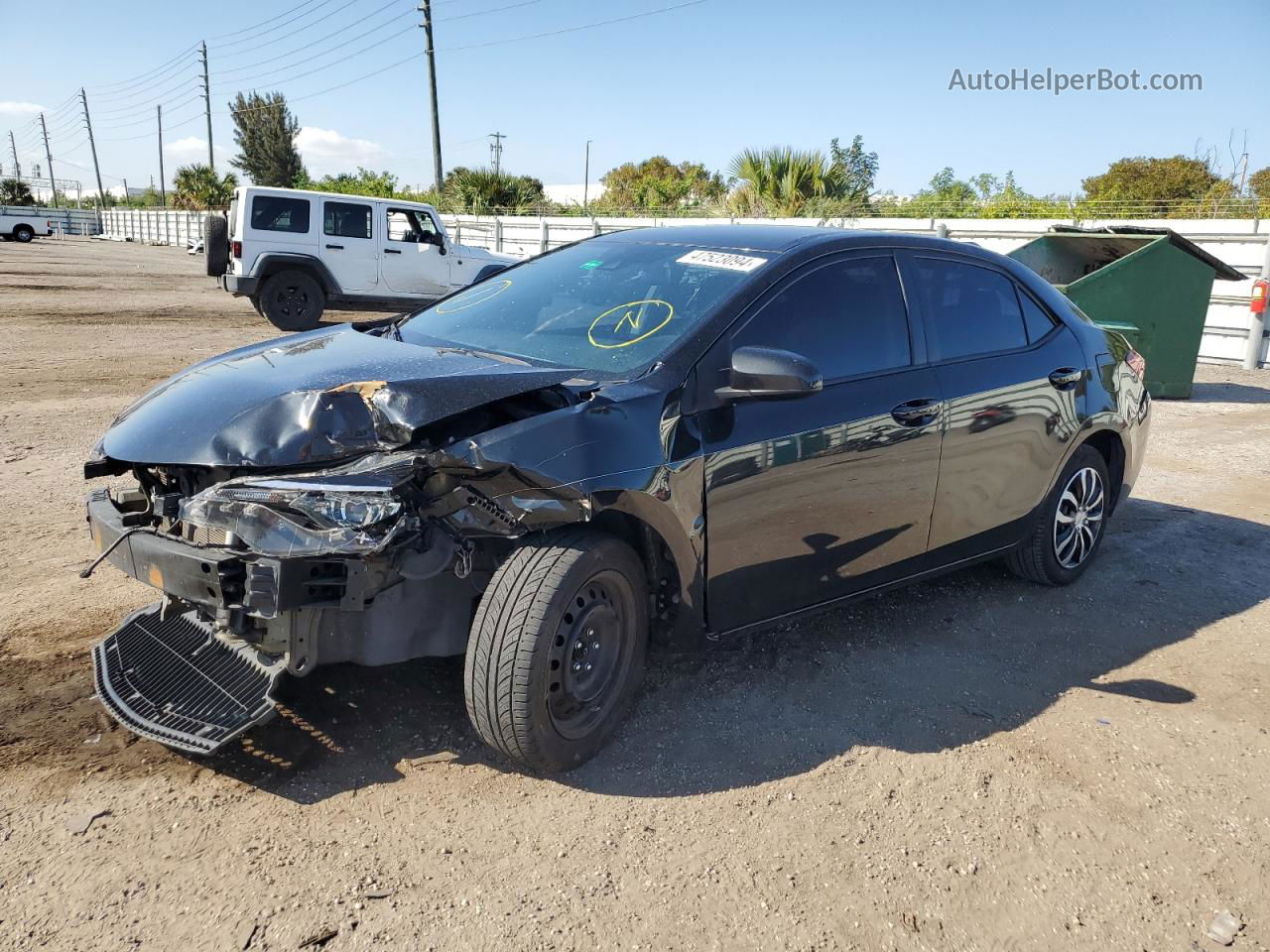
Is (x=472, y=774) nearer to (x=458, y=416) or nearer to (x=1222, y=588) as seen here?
(x=458, y=416)

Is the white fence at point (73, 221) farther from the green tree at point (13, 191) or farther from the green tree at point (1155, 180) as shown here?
the green tree at point (1155, 180)

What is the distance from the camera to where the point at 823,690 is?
3.69 m

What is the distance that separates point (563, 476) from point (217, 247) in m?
13.3

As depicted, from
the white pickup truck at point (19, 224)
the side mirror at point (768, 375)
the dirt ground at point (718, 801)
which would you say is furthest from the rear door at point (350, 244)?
the white pickup truck at point (19, 224)

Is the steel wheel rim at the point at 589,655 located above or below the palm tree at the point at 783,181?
below

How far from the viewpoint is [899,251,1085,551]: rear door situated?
400 cm

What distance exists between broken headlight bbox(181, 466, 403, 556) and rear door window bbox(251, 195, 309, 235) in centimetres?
1229

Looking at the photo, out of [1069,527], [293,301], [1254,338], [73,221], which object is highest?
[73,221]

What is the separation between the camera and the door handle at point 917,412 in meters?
3.73

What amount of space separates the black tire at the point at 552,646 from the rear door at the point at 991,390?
5.25 ft

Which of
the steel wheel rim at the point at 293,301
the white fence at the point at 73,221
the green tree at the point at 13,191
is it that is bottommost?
the steel wheel rim at the point at 293,301

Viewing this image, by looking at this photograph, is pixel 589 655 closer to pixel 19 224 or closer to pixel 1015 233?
pixel 1015 233

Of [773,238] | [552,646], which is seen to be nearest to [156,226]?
[773,238]

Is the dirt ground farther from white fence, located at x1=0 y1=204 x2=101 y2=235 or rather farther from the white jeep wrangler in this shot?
white fence, located at x1=0 y1=204 x2=101 y2=235
